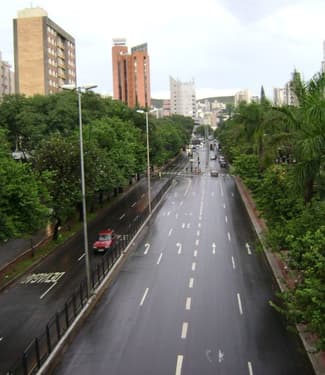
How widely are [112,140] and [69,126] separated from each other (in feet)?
24.2

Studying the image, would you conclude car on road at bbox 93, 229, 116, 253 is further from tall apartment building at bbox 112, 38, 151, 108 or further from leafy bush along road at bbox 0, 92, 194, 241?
tall apartment building at bbox 112, 38, 151, 108

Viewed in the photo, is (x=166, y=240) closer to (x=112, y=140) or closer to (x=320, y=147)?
(x=112, y=140)

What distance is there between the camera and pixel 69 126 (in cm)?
6059

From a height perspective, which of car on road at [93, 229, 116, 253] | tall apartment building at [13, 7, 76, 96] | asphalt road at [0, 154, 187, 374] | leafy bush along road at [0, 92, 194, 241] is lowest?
asphalt road at [0, 154, 187, 374]

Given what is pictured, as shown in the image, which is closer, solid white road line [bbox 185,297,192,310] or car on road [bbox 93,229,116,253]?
solid white road line [bbox 185,297,192,310]

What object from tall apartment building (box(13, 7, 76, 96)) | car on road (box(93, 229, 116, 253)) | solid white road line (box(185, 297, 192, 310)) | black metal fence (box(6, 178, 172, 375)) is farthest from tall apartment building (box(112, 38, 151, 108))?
solid white road line (box(185, 297, 192, 310))

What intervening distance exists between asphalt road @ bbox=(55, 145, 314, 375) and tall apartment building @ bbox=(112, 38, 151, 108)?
159 metres

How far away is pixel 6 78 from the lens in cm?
13538

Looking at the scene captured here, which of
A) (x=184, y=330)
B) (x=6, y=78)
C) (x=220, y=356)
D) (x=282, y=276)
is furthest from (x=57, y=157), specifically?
(x=6, y=78)

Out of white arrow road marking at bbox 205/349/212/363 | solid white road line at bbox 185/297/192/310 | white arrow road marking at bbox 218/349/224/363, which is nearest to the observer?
white arrow road marking at bbox 218/349/224/363

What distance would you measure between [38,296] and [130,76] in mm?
173451

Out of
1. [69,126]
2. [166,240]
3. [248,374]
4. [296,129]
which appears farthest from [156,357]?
[69,126]

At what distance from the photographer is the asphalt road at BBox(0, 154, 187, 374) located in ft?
67.5

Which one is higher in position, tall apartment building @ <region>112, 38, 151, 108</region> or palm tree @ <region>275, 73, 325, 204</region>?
tall apartment building @ <region>112, 38, 151, 108</region>
